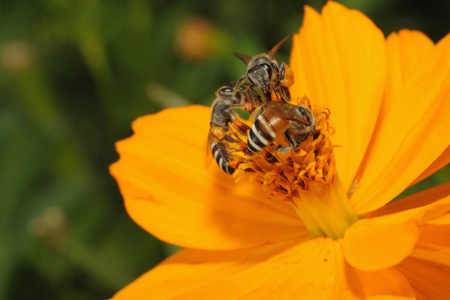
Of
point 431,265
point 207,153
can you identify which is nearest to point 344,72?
point 207,153

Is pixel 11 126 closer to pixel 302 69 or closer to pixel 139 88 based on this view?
pixel 139 88

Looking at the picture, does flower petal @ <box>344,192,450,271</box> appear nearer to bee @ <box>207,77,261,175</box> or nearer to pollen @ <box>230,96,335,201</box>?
pollen @ <box>230,96,335,201</box>

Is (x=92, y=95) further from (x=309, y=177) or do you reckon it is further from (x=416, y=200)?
(x=416, y=200)

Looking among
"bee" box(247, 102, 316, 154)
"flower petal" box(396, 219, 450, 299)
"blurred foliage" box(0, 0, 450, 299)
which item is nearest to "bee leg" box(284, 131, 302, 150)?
"bee" box(247, 102, 316, 154)

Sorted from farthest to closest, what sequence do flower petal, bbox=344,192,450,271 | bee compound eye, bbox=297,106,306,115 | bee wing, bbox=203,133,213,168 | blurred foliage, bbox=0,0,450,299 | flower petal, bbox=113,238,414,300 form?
1. blurred foliage, bbox=0,0,450,299
2. bee wing, bbox=203,133,213,168
3. bee compound eye, bbox=297,106,306,115
4. flower petal, bbox=113,238,414,300
5. flower petal, bbox=344,192,450,271

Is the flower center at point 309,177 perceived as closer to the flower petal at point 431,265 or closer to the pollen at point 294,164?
the pollen at point 294,164

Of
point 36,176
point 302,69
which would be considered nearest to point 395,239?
point 302,69
